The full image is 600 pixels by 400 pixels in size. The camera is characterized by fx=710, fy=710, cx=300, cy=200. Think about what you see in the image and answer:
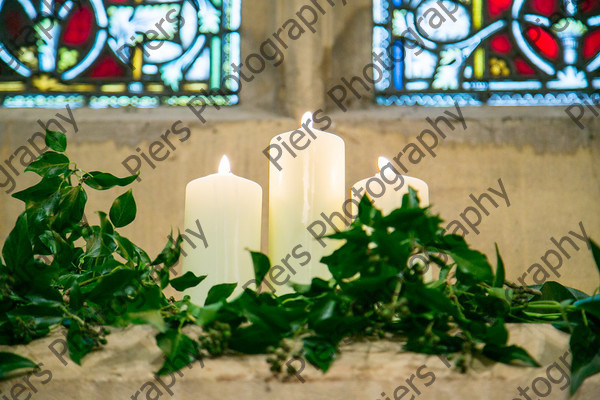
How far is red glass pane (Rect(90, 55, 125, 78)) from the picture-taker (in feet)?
5.41

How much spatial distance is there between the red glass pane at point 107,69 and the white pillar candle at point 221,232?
1004 millimetres

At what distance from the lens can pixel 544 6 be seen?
1.65 m

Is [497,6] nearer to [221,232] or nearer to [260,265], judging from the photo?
[221,232]

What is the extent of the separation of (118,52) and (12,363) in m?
1.23

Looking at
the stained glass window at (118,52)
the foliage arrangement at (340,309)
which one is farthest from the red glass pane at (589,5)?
the foliage arrangement at (340,309)

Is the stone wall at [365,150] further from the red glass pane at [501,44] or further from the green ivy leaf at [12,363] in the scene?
the green ivy leaf at [12,363]

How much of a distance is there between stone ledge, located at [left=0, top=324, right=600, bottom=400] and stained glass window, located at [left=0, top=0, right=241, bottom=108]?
3.67 feet

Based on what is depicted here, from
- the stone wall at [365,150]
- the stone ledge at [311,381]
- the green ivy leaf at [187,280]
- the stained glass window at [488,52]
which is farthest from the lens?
the stained glass window at [488,52]

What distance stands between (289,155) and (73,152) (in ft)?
2.88

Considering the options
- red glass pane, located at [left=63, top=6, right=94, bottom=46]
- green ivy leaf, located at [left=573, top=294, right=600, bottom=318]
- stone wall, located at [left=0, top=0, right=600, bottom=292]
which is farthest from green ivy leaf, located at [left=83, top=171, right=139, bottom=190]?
red glass pane, located at [left=63, top=6, right=94, bottom=46]

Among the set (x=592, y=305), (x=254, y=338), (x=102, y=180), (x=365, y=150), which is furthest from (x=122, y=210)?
(x=365, y=150)

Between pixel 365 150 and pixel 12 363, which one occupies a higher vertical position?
pixel 365 150

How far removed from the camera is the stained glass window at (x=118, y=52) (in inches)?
64.0

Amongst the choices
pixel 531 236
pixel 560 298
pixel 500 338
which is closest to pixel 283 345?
pixel 500 338
